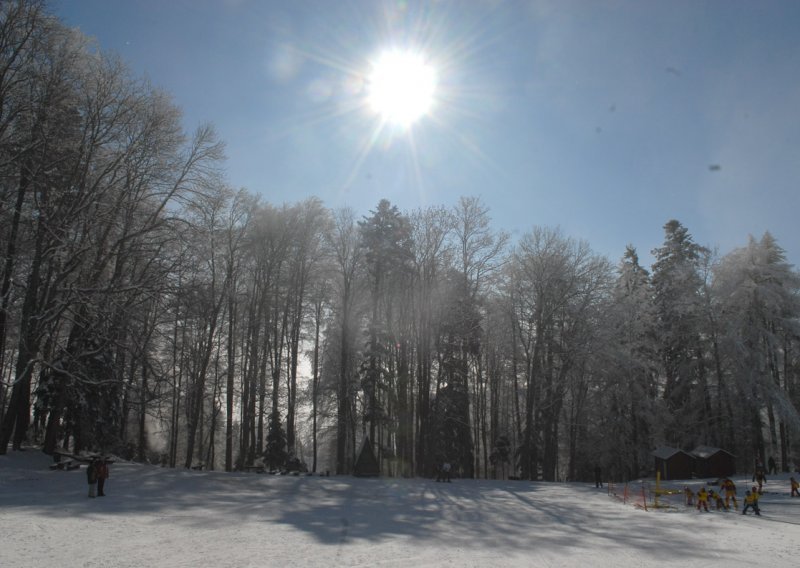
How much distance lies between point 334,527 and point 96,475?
7.41 m

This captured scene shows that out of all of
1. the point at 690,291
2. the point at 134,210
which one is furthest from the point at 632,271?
the point at 134,210

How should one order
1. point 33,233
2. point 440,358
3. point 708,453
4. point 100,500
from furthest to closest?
1. point 440,358
2. point 708,453
3. point 33,233
4. point 100,500

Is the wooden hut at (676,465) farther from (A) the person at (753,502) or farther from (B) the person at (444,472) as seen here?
(A) the person at (753,502)

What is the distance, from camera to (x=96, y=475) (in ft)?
54.5

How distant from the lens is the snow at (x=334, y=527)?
441 inches

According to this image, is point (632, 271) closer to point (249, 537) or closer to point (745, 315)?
point (745, 315)

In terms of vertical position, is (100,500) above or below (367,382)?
below

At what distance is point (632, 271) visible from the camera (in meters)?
44.8

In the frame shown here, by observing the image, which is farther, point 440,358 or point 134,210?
point 440,358

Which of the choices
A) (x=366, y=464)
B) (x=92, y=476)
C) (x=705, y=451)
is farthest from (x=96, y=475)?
(x=705, y=451)

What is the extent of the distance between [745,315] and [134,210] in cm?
3841

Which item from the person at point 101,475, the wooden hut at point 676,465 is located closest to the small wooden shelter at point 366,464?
the person at point 101,475

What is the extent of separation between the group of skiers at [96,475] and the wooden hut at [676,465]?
3128cm

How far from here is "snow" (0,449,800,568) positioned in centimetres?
1120
